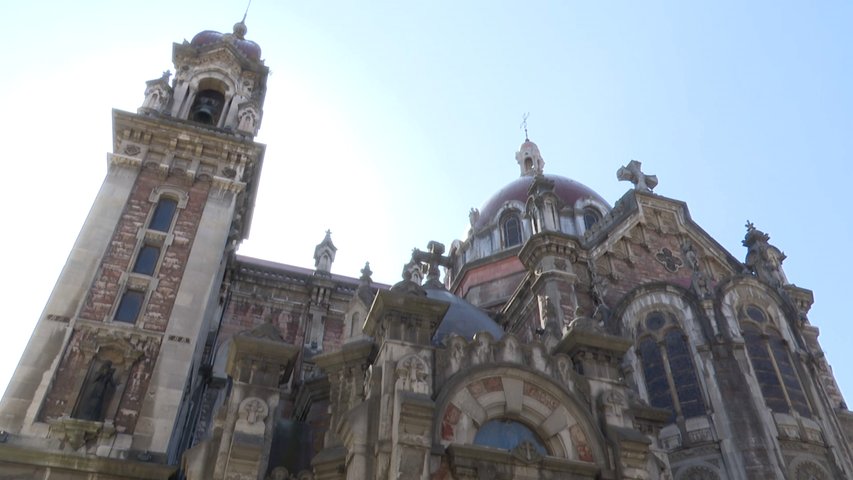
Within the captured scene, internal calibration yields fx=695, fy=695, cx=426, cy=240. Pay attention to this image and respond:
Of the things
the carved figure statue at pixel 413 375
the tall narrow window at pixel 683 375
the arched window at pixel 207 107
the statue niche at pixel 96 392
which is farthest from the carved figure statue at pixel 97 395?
the tall narrow window at pixel 683 375

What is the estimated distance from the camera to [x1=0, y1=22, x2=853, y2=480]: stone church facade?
40.0 ft

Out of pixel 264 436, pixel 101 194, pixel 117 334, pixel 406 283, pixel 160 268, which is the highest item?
pixel 101 194

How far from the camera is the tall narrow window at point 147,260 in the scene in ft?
70.2

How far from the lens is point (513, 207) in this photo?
114ft

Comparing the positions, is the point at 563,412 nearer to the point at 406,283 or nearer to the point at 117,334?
the point at 406,283

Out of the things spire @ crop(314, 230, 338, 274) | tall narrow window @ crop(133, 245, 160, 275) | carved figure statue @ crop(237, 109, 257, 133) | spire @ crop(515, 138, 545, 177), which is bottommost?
tall narrow window @ crop(133, 245, 160, 275)

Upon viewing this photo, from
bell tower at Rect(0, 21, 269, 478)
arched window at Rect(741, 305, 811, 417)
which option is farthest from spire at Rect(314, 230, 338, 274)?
arched window at Rect(741, 305, 811, 417)

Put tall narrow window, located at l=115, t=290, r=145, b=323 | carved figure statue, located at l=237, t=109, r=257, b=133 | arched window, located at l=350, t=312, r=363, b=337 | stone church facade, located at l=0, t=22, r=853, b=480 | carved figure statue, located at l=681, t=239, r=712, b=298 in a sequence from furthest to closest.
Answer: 1. carved figure statue, located at l=237, t=109, r=257, b=133
2. carved figure statue, located at l=681, t=239, r=712, b=298
3. tall narrow window, located at l=115, t=290, r=145, b=323
4. arched window, located at l=350, t=312, r=363, b=337
5. stone church facade, located at l=0, t=22, r=853, b=480

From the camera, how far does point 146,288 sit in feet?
68.1

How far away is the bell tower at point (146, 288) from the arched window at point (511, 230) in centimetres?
1228

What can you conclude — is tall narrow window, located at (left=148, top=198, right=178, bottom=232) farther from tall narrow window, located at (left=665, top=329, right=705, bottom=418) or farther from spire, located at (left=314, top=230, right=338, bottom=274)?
tall narrow window, located at (left=665, top=329, right=705, bottom=418)

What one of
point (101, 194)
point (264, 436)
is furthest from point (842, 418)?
point (101, 194)

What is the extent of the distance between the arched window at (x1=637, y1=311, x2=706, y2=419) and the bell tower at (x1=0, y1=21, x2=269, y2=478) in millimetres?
13297

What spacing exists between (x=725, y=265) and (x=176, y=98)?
2231 cm
